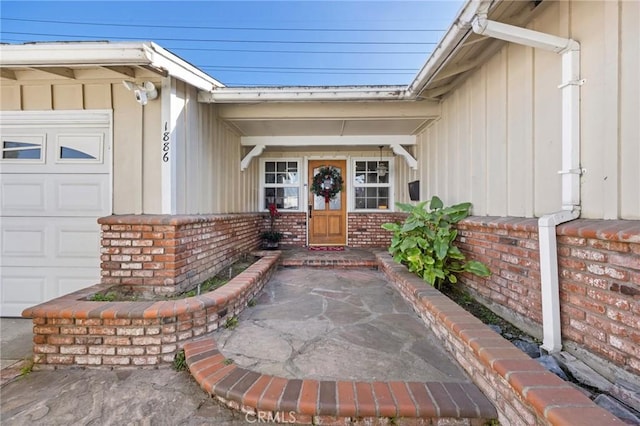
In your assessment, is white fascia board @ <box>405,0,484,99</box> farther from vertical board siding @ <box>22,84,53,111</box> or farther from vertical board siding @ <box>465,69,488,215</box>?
Answer: vertical board siding @ <box>22,84,53,111</box>

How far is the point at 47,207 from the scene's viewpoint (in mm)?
3016

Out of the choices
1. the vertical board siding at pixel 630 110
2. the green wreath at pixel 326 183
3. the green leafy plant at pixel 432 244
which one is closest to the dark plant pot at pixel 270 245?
the green wreath at pixel 326 183

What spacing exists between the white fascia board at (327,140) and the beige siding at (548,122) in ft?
4.83

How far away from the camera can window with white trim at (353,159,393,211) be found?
20.6 feet

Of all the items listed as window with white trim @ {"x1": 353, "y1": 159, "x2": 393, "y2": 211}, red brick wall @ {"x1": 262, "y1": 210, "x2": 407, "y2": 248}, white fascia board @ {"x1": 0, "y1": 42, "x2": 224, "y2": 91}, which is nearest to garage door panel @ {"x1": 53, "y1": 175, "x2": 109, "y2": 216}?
white fascia board @ {"x1": 0, "y1": 42, "x2": 224, "y2": 91}

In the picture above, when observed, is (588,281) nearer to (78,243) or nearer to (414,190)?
(414,190)

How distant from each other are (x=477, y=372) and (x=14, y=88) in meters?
5.10

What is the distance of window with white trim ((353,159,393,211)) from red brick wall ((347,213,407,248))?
0.67 ft

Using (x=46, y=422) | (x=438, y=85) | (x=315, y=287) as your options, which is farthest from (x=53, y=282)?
(x=438, y=85)

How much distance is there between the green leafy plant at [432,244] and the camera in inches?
109

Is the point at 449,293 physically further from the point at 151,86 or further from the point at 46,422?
the point at 151,86

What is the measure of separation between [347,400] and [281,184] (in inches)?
210

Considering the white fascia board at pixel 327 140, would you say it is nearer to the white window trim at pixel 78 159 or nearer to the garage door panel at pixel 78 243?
the white window trim at pixel 78 159

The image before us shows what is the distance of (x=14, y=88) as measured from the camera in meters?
2.93
